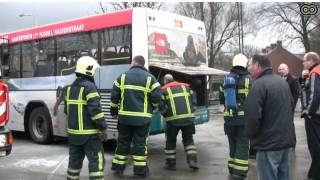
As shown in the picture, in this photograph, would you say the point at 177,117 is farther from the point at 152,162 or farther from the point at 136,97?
the point at 152,162

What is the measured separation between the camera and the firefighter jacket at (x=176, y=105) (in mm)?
8680

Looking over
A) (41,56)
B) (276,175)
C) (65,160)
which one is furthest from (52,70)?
(276,175)

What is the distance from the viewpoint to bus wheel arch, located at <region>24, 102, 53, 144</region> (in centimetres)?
1195

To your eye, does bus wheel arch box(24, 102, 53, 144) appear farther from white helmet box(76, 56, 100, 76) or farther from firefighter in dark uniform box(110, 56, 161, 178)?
white helmet box(76, 56, 100, 76)

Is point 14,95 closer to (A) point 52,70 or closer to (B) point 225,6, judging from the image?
(A) point 52,70

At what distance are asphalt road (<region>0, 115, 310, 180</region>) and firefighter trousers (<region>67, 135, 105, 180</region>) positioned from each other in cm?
159

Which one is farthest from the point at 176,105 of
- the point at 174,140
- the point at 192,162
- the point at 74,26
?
the point at 74,26

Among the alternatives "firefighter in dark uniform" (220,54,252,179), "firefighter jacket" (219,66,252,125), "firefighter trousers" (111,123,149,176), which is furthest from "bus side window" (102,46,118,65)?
"firefighter jacket" (219,66,252,125)

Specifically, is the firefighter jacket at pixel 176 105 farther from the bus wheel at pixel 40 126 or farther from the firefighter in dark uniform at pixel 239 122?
the bus wheel at pixel 40 126

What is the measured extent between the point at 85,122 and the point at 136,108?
1411mm

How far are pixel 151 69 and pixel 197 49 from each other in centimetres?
186

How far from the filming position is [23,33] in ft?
41.8

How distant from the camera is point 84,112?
259 inches

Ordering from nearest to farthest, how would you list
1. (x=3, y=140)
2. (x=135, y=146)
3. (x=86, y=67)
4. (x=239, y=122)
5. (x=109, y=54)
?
(x=86, y=67) < (x=3, y=140) < (x=239, y=122) < (x=135, y=146) < (x=109, y=54)
